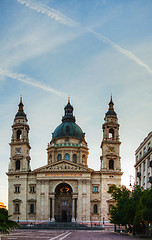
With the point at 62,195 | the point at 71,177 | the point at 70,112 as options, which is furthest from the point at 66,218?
the point at 70,112

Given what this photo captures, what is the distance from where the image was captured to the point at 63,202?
94.6 m

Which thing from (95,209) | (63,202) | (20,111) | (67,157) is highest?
(20,111)

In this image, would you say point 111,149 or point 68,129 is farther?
point 68,129

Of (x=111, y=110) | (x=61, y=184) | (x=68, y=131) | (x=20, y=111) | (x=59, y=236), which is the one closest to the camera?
(x=59, y=236)

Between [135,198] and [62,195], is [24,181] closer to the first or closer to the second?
[62,195]

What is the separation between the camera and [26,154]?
95750 millimetres

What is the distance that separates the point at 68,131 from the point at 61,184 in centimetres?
1871

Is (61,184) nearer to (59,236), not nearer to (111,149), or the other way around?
(111,149)

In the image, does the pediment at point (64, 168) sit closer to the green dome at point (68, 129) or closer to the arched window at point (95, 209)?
the arched window at point (95, 209)

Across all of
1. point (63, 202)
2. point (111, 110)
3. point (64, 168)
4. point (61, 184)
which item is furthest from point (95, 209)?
point (111, 110)

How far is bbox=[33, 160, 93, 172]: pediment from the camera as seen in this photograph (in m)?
91.5

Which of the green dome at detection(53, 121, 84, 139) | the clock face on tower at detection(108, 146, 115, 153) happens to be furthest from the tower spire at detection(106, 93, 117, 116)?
the green dome at detection(53, 121, 84, 139)

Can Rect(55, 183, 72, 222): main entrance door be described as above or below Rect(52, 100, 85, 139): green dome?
below

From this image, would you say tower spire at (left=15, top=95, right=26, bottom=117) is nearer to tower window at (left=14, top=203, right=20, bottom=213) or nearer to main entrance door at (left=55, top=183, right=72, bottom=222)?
main entrance door at (left=55, top=183, right=72, bottom=222)
